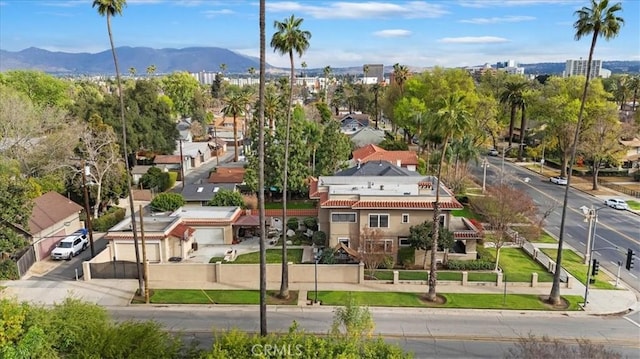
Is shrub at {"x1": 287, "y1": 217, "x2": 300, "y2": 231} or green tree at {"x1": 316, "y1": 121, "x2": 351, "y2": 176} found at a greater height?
green tree at {"x1": 316, "y1": 121, "x2": 351, "y2": 176}

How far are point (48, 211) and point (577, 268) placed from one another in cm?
4419

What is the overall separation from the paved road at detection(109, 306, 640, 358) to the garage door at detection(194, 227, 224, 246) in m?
12.7

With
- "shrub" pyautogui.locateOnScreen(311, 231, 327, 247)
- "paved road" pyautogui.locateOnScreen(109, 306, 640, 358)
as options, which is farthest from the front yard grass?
"paved road" pyautogui.locateOnScreen(109, 306, 640, 358)

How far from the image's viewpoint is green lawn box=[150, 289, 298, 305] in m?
30.5

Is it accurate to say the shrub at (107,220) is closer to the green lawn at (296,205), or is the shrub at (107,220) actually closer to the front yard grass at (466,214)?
the green lawn at (296,205)

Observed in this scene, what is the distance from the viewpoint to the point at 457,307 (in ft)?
97.7

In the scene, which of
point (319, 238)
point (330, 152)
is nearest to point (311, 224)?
point (319, 238)

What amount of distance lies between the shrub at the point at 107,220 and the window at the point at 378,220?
2623cm

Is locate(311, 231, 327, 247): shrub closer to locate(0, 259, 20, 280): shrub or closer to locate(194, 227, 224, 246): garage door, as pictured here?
locate(194, 227, 224, 246): garage door

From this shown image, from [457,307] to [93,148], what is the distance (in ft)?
127

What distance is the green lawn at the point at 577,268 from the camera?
3331 centimetres

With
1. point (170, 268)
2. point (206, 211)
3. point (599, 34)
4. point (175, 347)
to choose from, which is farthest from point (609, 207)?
point (175, 347)

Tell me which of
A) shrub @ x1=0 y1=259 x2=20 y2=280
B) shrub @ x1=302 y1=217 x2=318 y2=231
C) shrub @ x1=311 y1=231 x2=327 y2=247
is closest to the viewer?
shrub @ x1=0 y1=259 x2=20 y2=280

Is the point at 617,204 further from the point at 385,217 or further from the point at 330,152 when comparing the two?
the point at 330,152
